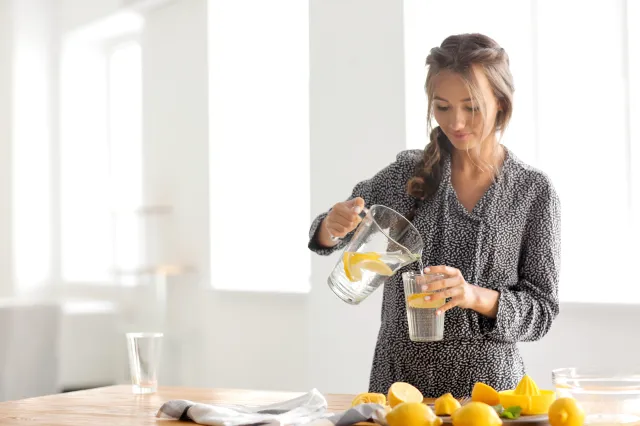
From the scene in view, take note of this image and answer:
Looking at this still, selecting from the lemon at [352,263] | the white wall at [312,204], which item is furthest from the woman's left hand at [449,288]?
the white wall at [312,204]

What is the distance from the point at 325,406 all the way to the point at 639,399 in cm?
53

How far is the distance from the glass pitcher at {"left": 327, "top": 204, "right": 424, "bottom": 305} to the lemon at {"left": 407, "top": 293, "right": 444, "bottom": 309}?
6 centimetres

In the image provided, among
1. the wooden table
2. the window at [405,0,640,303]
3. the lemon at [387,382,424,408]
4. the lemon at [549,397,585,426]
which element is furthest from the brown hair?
the window at [405,0,640,303]

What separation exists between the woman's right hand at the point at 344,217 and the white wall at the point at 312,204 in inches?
57.5

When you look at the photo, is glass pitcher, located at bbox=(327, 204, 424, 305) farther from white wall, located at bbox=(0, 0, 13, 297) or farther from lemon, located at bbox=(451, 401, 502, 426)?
white wall, located at bbox=(0, 0, 13, 297)

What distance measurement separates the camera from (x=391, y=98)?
3.37 m

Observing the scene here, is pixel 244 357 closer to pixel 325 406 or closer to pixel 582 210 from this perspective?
pixel 582 210

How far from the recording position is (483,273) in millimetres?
1862

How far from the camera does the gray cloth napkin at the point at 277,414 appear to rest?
1303mm

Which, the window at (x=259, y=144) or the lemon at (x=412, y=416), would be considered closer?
the lemon at (x=412, y=416)

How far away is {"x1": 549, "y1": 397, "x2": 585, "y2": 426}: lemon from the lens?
1.16 meters

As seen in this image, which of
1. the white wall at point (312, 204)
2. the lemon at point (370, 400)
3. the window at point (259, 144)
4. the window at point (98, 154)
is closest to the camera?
the lemon at point (370, 400)

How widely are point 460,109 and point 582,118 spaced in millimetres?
1387

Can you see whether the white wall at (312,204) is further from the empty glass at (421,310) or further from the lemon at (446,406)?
the lemon at (446,406)
